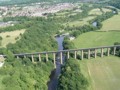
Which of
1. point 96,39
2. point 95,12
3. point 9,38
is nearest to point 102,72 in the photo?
point 96,39

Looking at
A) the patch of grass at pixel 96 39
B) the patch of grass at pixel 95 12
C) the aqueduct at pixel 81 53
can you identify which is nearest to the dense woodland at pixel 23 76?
the aqueduct at pixel 81 53

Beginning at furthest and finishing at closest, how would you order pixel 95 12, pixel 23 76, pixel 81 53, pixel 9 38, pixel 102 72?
pixel 95 12, pixel 9 38, pixel 81 53, pixel 102 72, pixel 23 76

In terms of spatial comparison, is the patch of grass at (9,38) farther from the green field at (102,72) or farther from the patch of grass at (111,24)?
the patch of grass at (111,24)

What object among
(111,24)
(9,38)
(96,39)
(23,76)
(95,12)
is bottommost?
(95,12)

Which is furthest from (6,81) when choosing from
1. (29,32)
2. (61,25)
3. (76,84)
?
(61,25)

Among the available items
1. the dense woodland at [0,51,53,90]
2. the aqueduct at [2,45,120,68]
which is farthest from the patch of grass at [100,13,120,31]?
the dense woodland at [0,51,53,90]

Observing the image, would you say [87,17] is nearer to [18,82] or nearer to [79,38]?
[79,38]

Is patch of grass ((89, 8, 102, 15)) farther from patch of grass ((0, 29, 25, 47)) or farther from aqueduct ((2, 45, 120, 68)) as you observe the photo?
aqueduct ((2, 45, 120, 68))

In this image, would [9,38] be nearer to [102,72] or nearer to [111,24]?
[102,72]
